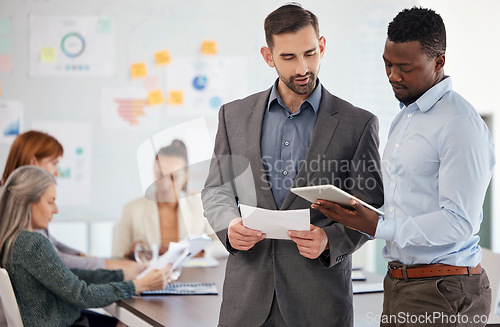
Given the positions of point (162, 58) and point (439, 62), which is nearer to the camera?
point (439, 62)

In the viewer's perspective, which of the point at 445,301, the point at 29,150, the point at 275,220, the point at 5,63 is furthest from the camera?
the point at 5,63

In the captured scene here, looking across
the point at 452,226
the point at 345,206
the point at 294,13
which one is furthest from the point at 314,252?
the point at 294,13

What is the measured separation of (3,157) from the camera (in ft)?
14.6

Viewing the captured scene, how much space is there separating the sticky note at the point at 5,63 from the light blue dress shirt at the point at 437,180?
3.58 metres

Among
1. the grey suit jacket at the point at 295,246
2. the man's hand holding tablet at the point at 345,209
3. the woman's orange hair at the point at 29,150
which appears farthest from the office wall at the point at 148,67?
the man's hand holding tablet at the point at 345,209

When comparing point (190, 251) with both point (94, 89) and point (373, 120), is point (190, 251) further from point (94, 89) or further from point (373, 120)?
point (94, 89)

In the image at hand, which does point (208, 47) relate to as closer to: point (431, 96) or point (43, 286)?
point (43, 286)

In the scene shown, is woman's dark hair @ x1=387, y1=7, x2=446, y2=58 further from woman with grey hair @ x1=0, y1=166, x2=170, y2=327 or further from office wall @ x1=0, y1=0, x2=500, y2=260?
office wall @ x1=0, y1=0, x2=500, y2=260

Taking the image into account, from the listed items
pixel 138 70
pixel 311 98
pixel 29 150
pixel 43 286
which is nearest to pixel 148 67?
pixel 138 70

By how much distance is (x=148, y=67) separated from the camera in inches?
178

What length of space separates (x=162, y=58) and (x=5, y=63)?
113 centimetres

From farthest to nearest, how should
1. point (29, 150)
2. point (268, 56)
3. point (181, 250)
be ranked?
Result: 1. point (29, 150)
2. point (181, 250)
3. point (268, 56)

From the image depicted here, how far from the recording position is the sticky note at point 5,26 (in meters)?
4.41

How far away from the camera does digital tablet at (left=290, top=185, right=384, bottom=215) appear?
4.65 ft
